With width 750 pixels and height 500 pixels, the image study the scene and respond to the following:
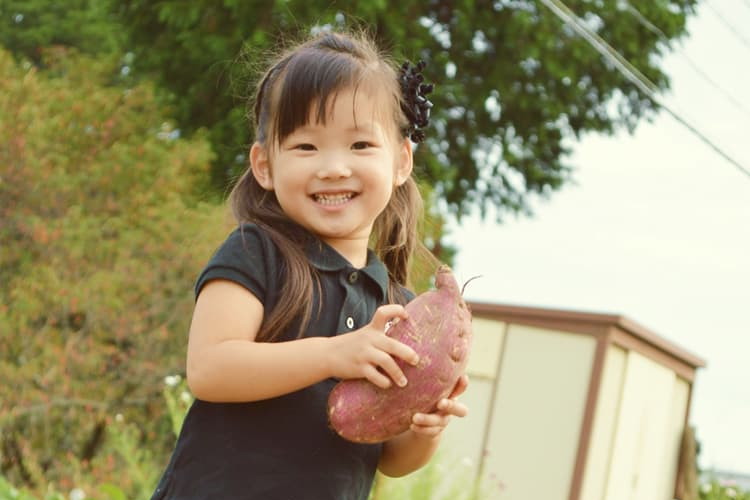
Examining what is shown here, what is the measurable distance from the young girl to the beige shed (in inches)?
303

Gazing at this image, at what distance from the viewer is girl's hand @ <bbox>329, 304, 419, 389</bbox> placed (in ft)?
6.08

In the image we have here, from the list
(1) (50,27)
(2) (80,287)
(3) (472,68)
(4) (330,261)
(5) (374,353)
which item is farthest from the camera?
(1) (50,27)

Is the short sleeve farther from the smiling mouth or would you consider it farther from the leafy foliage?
the leafy foliage

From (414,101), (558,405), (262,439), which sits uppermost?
(558,405)

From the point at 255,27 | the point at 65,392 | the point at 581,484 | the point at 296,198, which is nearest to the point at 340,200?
the point at 296,198

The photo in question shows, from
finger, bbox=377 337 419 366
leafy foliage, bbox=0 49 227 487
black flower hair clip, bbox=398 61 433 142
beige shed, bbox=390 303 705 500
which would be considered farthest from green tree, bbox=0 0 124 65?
finger, bbox=377 337 419 366

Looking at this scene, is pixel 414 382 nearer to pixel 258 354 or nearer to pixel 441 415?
pixel 441 415

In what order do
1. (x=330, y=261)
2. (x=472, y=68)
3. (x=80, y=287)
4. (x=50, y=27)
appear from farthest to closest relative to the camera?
(x=50, y=27)
(x=472, y=68)
(x=80, y=287)
(x=330, y=261)

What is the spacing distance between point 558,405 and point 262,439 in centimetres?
844

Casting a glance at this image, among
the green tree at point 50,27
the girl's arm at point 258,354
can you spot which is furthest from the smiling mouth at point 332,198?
the green tree at point 50,27

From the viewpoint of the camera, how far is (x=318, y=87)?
2131mm

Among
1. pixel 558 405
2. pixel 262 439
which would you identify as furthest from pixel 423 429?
pixel 558 405

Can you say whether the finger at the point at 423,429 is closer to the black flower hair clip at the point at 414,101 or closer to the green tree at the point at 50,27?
the black flower hair clip at the point at 414,101

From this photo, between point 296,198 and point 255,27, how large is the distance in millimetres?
11542
